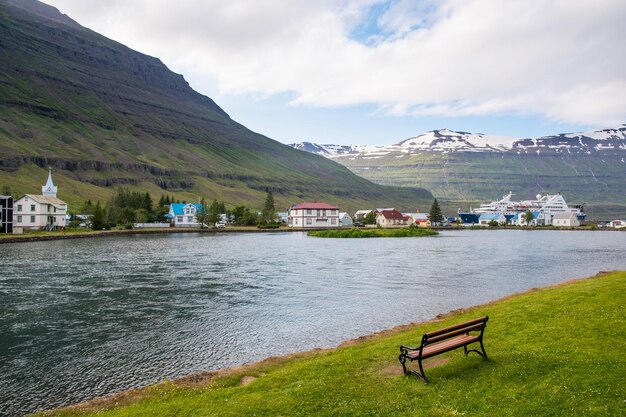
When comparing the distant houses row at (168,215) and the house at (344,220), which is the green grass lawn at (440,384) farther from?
the house at (344,220)

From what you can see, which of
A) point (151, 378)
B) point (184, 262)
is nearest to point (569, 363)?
point (151, 378)

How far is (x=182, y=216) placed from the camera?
166250mm

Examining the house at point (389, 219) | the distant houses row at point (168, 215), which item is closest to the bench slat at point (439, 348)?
the distant houses row at point (168, 215)

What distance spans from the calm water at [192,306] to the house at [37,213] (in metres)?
47.4

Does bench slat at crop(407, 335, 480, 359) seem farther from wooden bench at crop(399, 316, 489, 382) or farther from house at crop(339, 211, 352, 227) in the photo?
house at crop(339, 211, 352, 227)

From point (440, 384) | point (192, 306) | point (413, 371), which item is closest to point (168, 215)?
point (192, 306)

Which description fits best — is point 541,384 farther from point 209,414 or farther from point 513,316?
point 513,316

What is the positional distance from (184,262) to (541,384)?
55379 mm

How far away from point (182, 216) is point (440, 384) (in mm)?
161724

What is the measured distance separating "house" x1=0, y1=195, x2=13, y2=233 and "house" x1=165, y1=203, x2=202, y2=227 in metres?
64.2

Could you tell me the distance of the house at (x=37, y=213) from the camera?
4240 inches

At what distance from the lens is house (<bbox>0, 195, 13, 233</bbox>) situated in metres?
99.8

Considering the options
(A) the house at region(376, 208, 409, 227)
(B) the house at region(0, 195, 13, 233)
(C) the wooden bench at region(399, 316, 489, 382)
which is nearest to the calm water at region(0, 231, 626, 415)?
(C) the wooden bench at region(399, 316, 489, 382)

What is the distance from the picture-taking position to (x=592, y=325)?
714 inches
